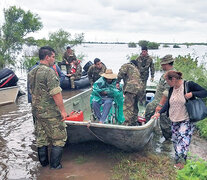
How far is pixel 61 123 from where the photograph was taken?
12.1ft

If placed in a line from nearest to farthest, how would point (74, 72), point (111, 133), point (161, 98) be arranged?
1. point (111, 133)
2. point (161, 98)
3. point (74, 72)

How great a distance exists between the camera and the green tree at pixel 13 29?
1160 centimetres

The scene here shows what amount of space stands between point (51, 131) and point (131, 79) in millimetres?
2082

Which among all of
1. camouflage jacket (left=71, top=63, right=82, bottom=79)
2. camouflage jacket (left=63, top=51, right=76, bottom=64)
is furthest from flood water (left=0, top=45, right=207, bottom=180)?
camouflage jacket (left=63, top=51, right=76, bottom=64)

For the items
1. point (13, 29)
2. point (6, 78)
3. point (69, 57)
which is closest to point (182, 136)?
point (6, 78)

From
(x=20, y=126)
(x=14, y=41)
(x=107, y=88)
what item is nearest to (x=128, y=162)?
(x=107, y=88)

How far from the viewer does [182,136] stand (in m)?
3.62

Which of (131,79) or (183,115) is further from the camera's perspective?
(131,79)

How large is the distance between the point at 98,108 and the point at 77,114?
1.43 ft

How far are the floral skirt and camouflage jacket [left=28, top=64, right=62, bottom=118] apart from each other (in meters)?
1.81

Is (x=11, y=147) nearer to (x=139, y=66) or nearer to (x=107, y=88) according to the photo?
(x=107, y=88)

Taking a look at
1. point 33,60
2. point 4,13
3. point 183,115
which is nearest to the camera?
point 183,115

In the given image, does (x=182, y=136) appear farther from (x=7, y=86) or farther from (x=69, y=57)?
(x=69, y=57)

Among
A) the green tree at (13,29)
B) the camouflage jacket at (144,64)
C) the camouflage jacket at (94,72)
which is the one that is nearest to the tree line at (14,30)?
the green tree at (13,29)
